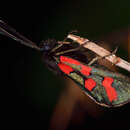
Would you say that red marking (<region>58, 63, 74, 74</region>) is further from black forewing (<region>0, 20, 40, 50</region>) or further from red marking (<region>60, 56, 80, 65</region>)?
black forewing (<region>0, 20, 40, 50</region>)

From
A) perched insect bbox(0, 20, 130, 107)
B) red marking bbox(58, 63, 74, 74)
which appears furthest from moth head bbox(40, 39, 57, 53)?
red marking bbox(58, 63, 74, 74)

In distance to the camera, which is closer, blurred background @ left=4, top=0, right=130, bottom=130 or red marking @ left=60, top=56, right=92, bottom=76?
red marking @ left=60, top=56, right=92, bottom=76

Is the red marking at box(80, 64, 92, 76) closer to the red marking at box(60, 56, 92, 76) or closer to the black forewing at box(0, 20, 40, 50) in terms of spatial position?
the red marking at box(60, 56, 92, 76)

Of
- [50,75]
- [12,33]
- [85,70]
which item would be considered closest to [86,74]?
[85,70]

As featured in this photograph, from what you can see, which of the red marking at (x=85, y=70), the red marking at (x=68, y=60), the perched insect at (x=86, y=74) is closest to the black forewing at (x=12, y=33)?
the perched insect at (x=86, y=74)

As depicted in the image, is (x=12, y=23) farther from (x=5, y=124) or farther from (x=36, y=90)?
(x=5, y=124)

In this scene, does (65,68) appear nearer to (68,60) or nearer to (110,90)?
(68,60)

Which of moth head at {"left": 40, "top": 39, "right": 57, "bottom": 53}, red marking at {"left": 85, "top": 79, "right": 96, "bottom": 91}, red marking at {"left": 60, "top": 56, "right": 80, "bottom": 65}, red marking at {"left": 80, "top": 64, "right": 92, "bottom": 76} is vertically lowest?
red marking at {"left": 85, "top": 79, "right": 96, "bottom": 91}

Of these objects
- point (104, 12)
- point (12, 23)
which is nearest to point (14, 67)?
point (12, 23)

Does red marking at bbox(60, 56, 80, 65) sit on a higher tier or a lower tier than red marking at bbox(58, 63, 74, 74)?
higher
